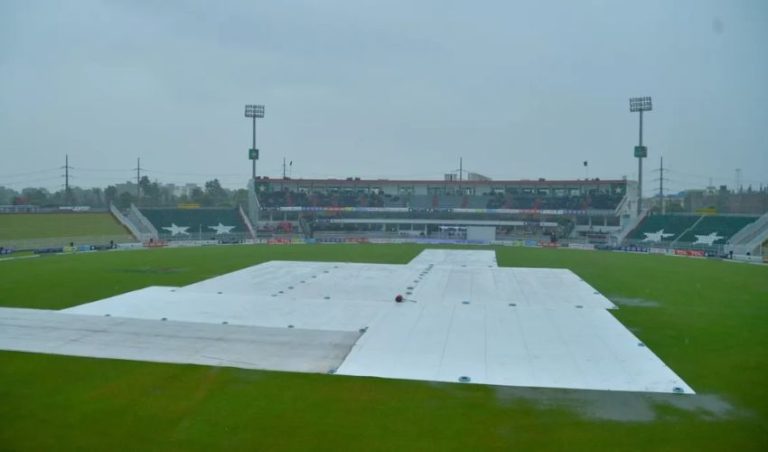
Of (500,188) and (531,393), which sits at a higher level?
(500,188)

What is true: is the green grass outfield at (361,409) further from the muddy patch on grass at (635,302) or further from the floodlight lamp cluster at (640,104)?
the floodlight lamp cluster at (640,104)

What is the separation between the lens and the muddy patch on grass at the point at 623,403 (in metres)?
10.1

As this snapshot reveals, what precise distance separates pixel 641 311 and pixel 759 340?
4.49 m

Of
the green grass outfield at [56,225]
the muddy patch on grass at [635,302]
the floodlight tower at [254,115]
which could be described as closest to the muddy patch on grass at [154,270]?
the green grass outfield at [56,225]

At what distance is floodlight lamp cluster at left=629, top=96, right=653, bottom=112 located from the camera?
196 ft

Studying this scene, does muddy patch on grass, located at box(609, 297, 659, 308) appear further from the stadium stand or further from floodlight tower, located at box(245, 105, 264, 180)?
floodlight tower, located at box(245, 105, 264, 180)

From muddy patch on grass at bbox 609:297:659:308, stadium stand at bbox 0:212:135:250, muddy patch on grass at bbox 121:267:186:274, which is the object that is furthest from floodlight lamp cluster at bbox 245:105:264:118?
muddy patch on grass at bbox 609:297:659:308

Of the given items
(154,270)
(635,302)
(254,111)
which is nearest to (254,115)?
(254,111)

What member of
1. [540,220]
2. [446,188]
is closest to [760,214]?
[540,220]

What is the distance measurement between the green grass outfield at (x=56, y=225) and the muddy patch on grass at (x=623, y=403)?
4814cm

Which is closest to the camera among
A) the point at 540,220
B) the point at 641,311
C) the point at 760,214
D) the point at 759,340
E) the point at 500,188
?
the point at 759,340

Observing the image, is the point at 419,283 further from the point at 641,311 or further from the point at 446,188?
the point at 446,188

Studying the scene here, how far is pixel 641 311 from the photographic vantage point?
66.3 ft

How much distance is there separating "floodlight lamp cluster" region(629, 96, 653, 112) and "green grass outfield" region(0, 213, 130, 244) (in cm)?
5525
